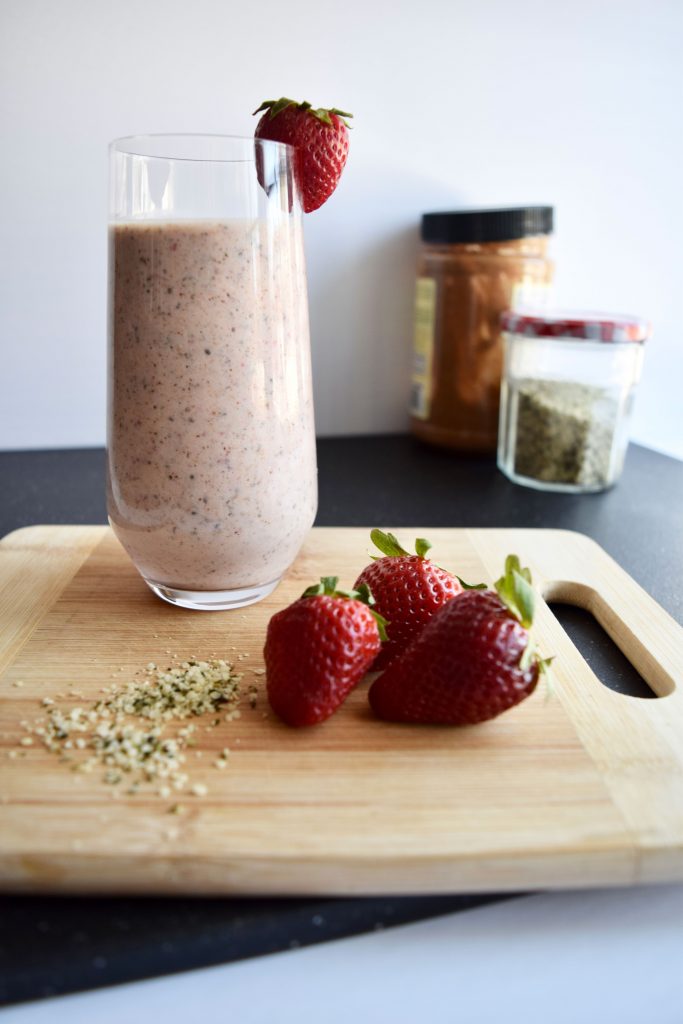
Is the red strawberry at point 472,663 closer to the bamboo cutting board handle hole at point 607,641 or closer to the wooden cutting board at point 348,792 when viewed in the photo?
the wooden cutting board at point 348,792

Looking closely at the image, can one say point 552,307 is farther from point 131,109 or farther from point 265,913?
point 265,913

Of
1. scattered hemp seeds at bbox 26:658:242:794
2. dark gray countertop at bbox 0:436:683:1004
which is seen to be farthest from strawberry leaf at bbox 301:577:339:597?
A: dark gray countertop at bbox 0:436:683:1004

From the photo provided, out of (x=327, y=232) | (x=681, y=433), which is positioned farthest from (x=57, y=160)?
(x=681, y=433)

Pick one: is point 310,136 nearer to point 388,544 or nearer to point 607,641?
point 388,544

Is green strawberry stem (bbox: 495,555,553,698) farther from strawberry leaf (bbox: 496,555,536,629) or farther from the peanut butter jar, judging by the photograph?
the peanut butter jar

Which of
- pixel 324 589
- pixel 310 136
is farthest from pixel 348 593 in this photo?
pixel 310 136

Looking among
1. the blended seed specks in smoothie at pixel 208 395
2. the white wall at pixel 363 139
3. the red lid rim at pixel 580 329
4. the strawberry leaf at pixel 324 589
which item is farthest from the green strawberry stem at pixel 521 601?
the white wall at pixel 363 139

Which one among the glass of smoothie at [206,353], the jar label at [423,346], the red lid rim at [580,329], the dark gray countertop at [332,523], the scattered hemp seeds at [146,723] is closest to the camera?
the dark gray countertop at [332,523]
